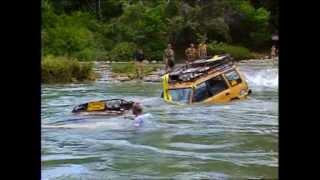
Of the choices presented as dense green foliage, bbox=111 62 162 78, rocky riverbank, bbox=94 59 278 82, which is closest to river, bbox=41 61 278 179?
rocky riverbank, bbox=94 59 278 82

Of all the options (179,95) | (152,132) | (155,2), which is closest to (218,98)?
(179,95)

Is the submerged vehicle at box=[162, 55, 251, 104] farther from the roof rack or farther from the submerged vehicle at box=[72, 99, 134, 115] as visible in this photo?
the submerged vehicle at box=[72, 99, 134, 115]

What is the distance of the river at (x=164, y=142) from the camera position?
9.51 metres

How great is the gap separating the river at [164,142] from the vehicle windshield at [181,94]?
0.29 meters

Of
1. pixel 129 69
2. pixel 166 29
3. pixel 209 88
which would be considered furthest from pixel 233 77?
pixel 166 29

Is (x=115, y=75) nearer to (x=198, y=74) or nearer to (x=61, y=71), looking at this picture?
(x=61, y=71)

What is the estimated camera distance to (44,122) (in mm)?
15461

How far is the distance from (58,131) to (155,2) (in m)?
24.1

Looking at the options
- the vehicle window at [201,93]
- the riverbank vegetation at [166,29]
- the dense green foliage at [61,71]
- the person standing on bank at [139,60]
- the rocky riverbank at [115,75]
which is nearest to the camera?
the vehicle window at [201,93]

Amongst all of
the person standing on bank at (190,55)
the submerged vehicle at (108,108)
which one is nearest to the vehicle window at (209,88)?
the submerged vehicle at (108,108)

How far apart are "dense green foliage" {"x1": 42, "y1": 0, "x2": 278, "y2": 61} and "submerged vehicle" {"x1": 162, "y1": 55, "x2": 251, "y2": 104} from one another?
1391 centimetres

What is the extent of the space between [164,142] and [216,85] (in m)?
6.08

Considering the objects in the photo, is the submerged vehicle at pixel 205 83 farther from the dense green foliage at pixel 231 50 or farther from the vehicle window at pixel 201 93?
the dense green foliage at pixel 231 50
